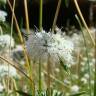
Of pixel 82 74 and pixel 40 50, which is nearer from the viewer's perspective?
pixel 40 50

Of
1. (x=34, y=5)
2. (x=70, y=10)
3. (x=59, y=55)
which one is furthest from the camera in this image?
(x=34, y=5)

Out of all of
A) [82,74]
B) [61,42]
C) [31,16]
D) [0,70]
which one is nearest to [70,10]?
[31,16]

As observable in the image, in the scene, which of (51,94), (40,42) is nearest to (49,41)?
(40,42)

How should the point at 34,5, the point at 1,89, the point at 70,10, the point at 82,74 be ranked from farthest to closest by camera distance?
the point at 34,5 → the point at 70,10 → the point at 82,74 → the point at 1,89

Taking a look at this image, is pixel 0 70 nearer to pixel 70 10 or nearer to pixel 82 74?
pixel 82 74

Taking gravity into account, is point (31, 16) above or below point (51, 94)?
above

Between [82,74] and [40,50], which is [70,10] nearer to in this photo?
[82,74]
